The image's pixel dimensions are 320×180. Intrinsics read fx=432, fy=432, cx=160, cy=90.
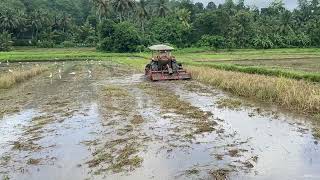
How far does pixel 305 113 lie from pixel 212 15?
200 ft

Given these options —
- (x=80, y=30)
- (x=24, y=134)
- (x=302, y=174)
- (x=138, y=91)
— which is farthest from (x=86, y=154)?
(x=80, y=30)

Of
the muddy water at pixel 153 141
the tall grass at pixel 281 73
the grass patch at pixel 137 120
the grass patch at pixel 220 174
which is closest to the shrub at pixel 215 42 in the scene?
the tall grass at pixel 281 73

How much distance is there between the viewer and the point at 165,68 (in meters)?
25.6

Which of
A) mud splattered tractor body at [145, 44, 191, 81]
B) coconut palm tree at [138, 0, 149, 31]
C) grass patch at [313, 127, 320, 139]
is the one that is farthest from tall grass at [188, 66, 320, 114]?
coconut palm tree at [138, 0, 149, 31]

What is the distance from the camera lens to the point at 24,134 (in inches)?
433

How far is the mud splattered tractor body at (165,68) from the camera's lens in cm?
2439

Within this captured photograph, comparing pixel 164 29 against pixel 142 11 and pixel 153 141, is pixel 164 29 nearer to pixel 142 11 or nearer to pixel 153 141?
pixel 142 11

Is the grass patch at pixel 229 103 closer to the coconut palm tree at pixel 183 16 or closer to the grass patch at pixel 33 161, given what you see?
the grass patch at pixel 33 161

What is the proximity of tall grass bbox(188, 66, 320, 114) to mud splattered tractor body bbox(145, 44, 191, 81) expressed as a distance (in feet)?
9.97

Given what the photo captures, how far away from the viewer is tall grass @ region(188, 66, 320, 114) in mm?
12944

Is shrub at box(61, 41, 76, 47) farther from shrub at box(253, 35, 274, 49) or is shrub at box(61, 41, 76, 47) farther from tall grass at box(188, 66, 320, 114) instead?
tall grass at box(188, 66, 320, 114)

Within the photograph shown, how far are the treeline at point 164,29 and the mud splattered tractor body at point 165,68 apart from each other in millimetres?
38990

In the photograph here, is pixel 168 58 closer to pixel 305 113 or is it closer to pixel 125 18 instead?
pixel 305 113

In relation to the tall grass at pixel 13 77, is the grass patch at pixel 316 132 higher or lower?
higher
